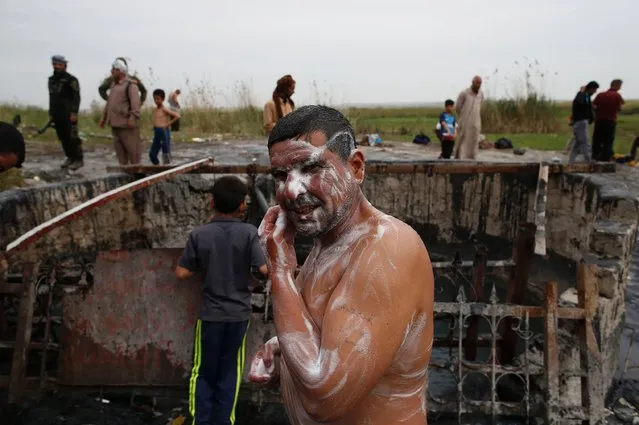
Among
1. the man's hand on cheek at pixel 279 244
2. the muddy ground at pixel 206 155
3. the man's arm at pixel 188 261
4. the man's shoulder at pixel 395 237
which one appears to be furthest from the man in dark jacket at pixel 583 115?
the man's hand on cheek at pixel 279 244

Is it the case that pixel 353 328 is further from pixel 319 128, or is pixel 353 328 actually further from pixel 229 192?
pixel 229 192

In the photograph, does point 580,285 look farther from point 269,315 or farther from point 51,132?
point 51,132

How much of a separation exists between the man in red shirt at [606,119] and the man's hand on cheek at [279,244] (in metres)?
10.8

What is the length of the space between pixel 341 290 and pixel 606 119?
10941 mm

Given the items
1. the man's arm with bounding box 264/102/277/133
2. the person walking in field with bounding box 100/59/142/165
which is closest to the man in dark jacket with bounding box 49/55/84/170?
the person walking in field with bounding box 100/59/142/165

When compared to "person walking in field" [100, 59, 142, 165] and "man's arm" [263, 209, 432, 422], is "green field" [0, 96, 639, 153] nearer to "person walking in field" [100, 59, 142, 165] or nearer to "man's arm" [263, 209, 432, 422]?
"person walking in field" [100, 59, 142, 165]

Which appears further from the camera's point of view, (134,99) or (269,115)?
(134,99)

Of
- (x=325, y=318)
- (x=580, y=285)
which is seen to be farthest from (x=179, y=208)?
(x=325, y=318)

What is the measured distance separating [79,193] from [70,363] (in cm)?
276

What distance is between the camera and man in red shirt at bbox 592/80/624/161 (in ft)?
33.8

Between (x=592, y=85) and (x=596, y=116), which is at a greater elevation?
Answer: (x=592, y=85)

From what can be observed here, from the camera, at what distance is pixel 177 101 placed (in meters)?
16.0

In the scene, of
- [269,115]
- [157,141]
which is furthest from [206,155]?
[269,115]

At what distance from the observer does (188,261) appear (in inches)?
140
